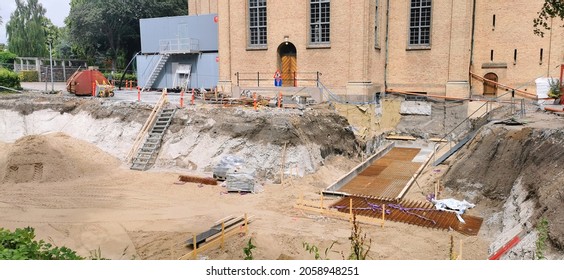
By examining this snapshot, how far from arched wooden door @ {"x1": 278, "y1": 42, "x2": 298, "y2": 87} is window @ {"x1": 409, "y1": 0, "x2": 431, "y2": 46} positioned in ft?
27.4

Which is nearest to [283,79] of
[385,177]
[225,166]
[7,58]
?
[385,177]

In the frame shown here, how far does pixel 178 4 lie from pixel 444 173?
45.4 metres

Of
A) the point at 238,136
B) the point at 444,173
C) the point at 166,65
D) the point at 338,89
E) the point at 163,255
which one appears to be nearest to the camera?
the point at 163,255

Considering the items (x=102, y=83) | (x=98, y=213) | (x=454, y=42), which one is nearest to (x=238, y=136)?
(x=98, y=213)

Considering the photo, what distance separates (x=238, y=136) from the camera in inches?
897

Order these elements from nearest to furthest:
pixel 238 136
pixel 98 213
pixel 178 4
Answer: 1. pixel 98 213
2. pixel 238 136
3. pixel 178 4

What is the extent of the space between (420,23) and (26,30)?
50.2 meters

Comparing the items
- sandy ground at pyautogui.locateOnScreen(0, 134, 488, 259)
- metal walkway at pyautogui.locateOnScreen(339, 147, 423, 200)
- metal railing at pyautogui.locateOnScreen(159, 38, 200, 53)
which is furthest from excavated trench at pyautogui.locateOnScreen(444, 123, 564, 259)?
metal railing at pyautogui.locateOnScreen(159, 38, 200, 53)

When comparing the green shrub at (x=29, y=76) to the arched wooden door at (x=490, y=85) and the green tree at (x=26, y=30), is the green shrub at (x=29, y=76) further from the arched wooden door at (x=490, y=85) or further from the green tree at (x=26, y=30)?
the arched wooden door at (x=490, y=85)

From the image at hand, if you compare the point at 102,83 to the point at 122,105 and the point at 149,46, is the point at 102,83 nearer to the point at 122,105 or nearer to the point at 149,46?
the point at 122,105

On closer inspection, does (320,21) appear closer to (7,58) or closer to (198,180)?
(198,180)

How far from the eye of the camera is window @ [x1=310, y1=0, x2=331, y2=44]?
29.6 metres

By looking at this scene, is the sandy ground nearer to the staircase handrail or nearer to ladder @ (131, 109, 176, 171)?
ladder @ (131, 109, 176, 171)

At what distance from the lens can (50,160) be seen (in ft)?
73.4
